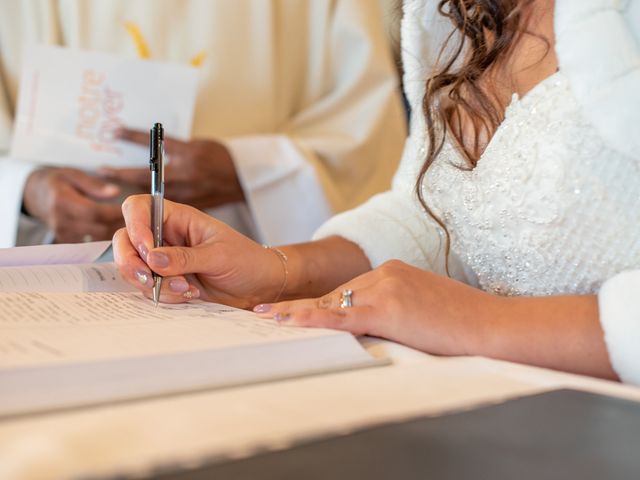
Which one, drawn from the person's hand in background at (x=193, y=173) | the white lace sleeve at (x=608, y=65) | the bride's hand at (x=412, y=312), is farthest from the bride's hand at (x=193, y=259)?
the person's hand in background at (x=193, y=173)

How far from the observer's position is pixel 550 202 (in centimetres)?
85

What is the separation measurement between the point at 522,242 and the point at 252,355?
390mm

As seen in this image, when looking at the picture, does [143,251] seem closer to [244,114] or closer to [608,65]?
[608,65]

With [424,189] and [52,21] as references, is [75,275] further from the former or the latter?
[52,21]

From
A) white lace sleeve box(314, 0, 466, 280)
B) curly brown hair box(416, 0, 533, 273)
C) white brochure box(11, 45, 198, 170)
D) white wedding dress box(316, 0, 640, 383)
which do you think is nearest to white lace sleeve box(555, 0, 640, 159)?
white wedding dress box(316, 0, 640, 383)

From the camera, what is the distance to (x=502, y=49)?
3.23 feet

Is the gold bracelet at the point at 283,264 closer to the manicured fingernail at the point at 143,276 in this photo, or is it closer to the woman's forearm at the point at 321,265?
the woman's forearm at the point at 321,265

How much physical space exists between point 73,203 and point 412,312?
115 centimetres

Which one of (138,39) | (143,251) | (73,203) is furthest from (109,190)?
(143,251)

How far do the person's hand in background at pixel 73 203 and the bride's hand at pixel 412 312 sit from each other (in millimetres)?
1047

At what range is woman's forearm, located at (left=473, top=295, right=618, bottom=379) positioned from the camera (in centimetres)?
68

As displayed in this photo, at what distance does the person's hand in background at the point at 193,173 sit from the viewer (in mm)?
1742

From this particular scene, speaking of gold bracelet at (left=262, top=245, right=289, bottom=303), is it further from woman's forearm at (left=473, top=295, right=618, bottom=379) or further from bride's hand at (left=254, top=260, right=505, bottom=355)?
woman's forearm at (left=473, top=295, right=618, bottom=379)

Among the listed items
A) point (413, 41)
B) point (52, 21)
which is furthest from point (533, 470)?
point (52, 21)
